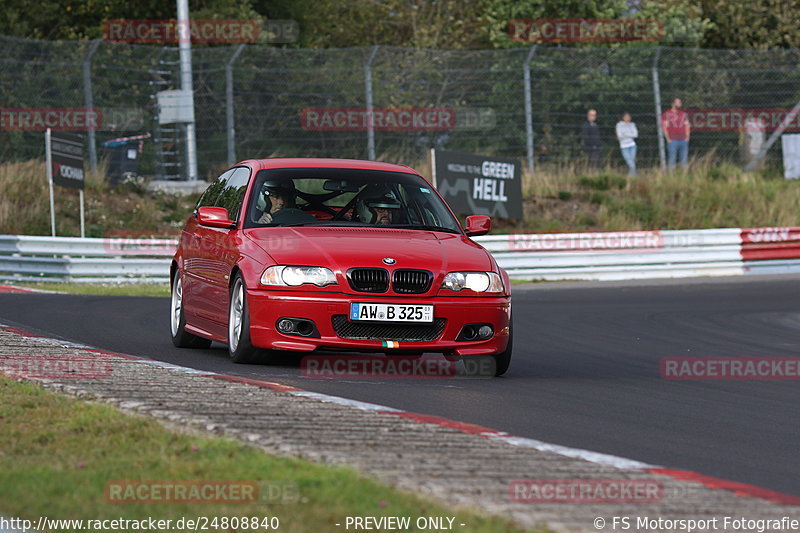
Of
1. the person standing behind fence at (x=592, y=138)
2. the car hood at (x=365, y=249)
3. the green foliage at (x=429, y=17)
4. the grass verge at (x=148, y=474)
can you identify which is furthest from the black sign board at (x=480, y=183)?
the grass verge at (x=148, y=474)

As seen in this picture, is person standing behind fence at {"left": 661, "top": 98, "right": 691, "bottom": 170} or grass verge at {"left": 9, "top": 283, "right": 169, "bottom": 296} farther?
person standing behind fence at {"left": 661, "top": 98, "right": 691, "bottom": 170}

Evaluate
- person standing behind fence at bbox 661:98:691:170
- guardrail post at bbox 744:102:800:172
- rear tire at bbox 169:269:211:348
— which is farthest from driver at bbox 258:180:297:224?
guardrail post at bbox 744:102:800:172

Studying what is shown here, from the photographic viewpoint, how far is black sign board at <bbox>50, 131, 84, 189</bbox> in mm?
24375

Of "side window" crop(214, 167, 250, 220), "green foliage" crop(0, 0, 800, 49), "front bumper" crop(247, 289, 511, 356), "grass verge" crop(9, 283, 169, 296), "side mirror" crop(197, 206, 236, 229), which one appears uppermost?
"green foliage" crop(0, 0, 800, 49)

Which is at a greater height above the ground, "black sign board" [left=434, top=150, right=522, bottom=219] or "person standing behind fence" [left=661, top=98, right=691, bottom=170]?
"person standing behind fence" [left=661, top=98, right=691, bottom=170]

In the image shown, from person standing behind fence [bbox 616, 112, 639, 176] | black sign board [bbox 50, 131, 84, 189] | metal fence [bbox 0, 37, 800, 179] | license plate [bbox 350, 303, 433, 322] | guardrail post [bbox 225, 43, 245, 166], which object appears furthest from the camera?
person standing behind fence [bbox 616, 112, 639, 176]

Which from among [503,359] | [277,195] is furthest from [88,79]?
[503,359]

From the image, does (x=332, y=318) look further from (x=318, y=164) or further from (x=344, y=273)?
(x=318, y=164)

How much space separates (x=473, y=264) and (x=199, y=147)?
19.0 metres

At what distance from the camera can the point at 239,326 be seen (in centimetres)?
995

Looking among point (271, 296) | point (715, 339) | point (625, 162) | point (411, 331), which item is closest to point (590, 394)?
point (411, 331)

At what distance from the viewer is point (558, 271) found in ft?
82.3

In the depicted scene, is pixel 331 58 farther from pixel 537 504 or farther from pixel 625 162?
pixel 537 504

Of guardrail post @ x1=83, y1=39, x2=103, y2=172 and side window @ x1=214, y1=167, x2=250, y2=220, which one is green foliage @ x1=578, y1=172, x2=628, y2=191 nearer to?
Result: guardrail post @ x1=83, y1=39, x2=103, y2=172
